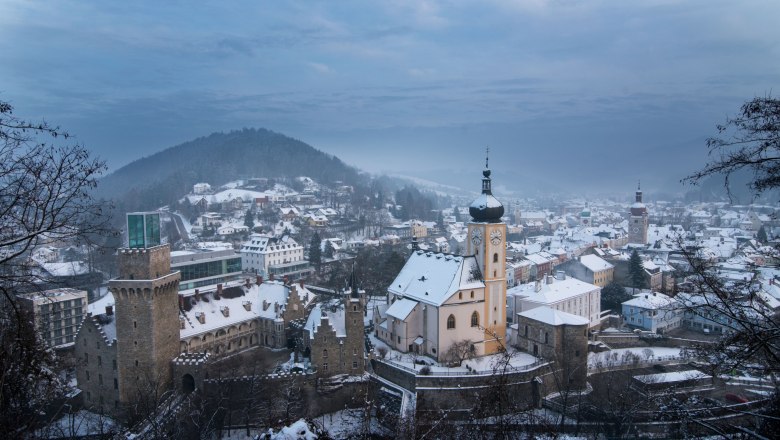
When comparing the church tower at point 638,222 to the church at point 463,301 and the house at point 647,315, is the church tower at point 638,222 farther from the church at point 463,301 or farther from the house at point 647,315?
the church at point 463,301

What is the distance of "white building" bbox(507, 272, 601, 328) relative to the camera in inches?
1658

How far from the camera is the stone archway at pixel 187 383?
28.2 m

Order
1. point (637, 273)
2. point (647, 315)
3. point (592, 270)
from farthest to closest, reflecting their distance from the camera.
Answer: point (592, 270)
point (637, 273)
point (647, 315)

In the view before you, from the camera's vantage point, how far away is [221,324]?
113 feet

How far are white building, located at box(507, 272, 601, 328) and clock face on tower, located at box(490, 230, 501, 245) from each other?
8.79 meters

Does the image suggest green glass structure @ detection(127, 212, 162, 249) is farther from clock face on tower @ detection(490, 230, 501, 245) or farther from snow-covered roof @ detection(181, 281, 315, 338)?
clock face on tower @ detection(490, 230, 501, 245)

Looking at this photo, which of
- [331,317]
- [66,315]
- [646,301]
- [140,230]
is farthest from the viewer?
[646,301]

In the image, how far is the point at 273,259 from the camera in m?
69.8

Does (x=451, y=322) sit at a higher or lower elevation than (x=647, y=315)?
higher

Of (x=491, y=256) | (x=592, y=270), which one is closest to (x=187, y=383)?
(x=491, y=256)

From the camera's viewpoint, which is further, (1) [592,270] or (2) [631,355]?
(1) [592,270]

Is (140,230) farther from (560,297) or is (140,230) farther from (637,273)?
(637,273)

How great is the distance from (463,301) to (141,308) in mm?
19509

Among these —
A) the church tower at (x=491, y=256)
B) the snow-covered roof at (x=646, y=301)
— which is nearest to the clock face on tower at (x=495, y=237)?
the church tower at (x=491, y=256)
